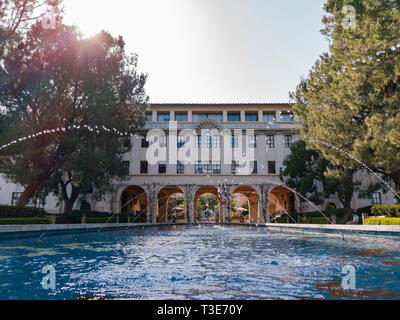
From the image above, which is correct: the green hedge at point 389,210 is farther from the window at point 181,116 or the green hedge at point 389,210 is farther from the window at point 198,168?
the window at point 181,116

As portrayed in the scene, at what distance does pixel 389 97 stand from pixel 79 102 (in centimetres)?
1901

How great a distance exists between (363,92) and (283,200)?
23.7 meters

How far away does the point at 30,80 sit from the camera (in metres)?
16.9

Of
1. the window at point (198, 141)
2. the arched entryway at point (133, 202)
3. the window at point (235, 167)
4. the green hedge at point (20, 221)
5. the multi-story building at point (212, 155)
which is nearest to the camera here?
the green hedge at point (20, 221)

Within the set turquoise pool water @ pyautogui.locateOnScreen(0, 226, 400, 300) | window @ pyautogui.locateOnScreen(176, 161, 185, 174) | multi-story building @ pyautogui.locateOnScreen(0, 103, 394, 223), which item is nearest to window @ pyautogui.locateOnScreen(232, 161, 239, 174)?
multi-story building @ pyautogui.locateOnScreen(0, 103, 394, 223)

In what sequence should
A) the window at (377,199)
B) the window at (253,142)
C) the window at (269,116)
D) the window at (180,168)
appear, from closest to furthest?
1. the window at (377,199)
2. the window at (180,168)
3. the window at (253,142)
4. the window at (269,116)

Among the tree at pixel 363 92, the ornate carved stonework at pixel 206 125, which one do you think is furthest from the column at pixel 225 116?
the tree at pixel 363 92

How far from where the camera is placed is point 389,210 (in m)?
17.1

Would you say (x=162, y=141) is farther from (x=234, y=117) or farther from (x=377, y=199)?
(x=377, y=199)

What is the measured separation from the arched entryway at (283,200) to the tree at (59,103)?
20.5 m

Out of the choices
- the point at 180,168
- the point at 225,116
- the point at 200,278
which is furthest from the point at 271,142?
the point at 200,278

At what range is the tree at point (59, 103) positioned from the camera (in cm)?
1664

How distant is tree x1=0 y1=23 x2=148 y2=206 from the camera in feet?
54.6

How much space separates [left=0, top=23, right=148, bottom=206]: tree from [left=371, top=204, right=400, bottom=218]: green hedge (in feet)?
58.2
